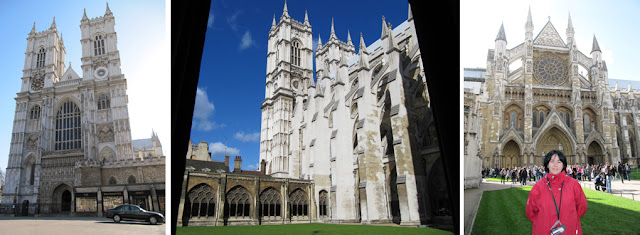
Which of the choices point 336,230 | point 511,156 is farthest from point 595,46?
point 336,230

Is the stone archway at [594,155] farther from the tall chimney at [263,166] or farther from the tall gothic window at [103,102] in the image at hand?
the tall chimney at [263,166]

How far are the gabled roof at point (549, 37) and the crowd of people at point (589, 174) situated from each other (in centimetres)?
200

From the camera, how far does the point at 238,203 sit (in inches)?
621

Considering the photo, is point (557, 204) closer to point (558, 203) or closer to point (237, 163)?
point (558, 203)

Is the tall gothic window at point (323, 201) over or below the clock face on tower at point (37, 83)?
below

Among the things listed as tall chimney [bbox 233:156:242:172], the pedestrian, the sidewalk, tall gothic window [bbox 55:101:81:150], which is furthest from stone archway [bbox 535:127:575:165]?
tall chimney [bbox 233:156:242:172]

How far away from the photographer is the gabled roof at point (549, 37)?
5.36 meters

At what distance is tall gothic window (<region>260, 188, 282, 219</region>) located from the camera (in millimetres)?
16656

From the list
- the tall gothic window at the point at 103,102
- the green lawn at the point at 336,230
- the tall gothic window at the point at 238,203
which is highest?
the tall gothic window at the point at 103,102

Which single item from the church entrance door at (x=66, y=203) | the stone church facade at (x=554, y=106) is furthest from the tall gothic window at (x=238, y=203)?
the stone church facade at (x=554, y=106)

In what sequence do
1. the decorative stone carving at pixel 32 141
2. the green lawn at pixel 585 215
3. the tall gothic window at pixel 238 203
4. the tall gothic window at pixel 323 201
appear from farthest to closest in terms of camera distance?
1. the tall gothic window at pixel 323 201
2. the tall gothic window at pixel 238 203
3. the decorative stone carving at pixel 32 141
4. the green lawn at pixel 585 215

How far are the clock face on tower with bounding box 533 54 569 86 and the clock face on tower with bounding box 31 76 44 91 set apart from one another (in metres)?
12.9

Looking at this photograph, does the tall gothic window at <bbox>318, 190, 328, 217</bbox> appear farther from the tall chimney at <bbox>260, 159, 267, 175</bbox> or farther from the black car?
the black car

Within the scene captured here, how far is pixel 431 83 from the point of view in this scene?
4.31m
